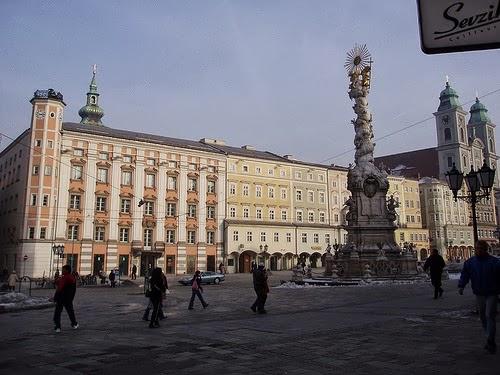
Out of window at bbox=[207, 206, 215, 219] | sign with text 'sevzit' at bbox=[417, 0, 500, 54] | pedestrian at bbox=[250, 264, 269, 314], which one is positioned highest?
window at bbox=[207, 206, 215, 219]

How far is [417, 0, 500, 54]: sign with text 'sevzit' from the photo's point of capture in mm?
2666

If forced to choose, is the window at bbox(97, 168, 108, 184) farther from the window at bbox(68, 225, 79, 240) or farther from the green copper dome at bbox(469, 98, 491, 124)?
the green copper dome at bbox(469, 98, 491, 124)

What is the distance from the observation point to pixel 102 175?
180 ft

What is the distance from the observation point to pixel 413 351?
26.2 feet

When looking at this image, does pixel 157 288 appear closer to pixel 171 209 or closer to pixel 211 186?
pixel 171 209

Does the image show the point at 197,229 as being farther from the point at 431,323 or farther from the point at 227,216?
the point at 431,323

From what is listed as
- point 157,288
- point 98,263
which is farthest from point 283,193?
point 157,288

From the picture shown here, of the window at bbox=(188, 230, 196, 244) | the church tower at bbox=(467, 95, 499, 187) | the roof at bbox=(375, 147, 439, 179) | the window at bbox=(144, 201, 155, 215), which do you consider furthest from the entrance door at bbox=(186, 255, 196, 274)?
the church tower at bbox=(467, 95, 499, 187)

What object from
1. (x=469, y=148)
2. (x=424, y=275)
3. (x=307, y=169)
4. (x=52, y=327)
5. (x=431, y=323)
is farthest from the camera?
(x=469, y=148)

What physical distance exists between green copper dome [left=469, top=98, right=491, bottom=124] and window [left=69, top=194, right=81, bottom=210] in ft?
335

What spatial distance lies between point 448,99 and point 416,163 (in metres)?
16.9

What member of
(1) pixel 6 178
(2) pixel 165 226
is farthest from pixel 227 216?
(1) pixel 6 178

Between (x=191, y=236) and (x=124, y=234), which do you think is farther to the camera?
(x=191, y=236)

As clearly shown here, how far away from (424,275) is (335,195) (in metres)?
44.9
